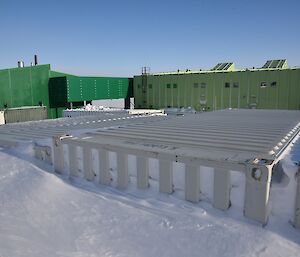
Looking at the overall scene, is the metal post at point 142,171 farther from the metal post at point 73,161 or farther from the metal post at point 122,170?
the metal post at point 73,161

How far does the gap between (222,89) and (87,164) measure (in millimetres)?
19362

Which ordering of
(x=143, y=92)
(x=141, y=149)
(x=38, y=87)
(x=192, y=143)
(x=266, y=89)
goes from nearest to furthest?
1. (x=141, y=149)
2. (x=192, y=143)
3. (x=266, y=89)
4. (x=38, y=87)
5. (x=143, y=92)

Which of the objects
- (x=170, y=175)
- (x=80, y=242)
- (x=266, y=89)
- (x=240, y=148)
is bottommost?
(x=80, y=242)

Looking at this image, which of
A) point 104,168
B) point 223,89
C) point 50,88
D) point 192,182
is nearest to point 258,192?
point 192,182

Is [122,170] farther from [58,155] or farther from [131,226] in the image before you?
[58,155]

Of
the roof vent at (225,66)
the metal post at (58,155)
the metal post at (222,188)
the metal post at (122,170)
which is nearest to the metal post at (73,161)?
the metal post at (58,155)

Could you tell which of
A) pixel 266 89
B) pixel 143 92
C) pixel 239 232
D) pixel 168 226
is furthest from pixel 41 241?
pixel 143 92

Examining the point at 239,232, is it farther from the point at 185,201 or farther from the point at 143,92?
the point at 143,92

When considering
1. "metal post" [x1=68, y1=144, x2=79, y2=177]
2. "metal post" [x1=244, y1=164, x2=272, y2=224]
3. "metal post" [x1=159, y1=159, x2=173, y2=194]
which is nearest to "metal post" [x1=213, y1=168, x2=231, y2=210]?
"metal post" [x1=244, y1=164, x2=272, y2=224]

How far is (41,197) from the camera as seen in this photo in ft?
14.5

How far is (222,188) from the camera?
360 centimetres

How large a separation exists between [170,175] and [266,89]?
19379mm

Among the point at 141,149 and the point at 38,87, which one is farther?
the point at 38,87

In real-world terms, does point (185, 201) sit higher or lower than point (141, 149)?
lower
